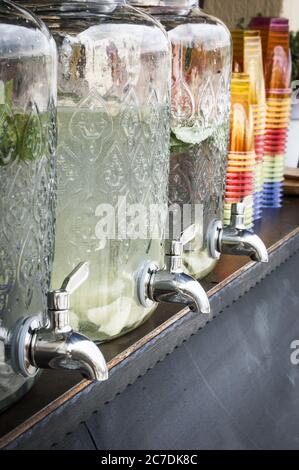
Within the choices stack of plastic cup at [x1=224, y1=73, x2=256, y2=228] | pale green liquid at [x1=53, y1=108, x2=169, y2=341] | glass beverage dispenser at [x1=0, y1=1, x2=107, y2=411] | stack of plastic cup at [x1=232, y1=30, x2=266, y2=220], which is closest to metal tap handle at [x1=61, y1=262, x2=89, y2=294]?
glass beverage dispenser at [x1=0, y1=1, x2=107, y2=411]

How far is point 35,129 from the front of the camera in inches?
29.7

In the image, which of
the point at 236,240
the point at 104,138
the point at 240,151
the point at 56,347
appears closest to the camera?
the point at 56,347

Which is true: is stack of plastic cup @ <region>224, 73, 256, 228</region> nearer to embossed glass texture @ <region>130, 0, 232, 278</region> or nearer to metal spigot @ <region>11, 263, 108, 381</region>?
embossed glass texture @ <region>130, 0, 232, 278</region>

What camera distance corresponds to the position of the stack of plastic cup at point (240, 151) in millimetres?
1391

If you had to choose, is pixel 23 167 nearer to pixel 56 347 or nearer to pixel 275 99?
pixel 56 347

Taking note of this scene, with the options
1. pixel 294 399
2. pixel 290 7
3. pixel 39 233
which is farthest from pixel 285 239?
pixel 290 7

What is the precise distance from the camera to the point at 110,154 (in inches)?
35.2

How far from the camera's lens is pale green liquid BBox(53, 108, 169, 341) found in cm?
88

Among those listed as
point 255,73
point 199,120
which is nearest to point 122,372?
point 199,120

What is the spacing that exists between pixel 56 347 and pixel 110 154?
236 millimetres

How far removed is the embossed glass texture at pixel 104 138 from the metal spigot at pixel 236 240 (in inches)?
7.0

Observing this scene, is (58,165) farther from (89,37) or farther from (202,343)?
(202,343)

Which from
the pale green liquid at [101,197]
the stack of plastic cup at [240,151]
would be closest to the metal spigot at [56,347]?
the pale green liquid at [101,197]

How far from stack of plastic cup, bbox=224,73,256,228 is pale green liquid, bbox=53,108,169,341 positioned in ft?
1.48
